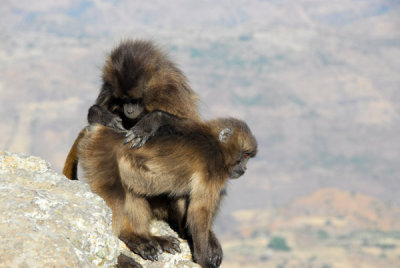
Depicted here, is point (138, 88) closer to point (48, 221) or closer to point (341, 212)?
point (48, 221)

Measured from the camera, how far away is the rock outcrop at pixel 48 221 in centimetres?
388

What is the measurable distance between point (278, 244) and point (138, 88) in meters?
121

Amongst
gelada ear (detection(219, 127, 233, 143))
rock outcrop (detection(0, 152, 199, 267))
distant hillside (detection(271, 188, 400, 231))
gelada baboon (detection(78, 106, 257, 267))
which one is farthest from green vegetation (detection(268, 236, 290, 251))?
rock outcrop (detection(0, 152, 199, 267))

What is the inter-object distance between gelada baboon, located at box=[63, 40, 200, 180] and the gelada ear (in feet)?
2.69

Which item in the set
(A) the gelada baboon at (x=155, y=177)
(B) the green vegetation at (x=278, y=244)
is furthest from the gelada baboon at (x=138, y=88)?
(B) the green vegetation at (x=278, y=244)

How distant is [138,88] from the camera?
295 inches

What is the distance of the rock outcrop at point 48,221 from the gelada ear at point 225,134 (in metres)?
2.10

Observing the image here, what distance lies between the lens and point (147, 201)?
6.29m

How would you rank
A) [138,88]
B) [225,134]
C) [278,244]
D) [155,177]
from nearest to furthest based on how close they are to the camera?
1. [155,177]
2. [225,134]
3. [138,88]
4. [278,244]

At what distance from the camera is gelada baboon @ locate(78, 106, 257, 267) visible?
596cm

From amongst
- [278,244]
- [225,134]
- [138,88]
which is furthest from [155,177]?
[278,244]

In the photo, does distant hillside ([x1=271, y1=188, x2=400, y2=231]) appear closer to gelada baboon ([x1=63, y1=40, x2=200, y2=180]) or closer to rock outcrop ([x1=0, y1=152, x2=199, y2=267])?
gelada baboon ([x1=63, y1=40, x2=200, y2=180])

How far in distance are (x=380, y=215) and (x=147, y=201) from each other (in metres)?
137

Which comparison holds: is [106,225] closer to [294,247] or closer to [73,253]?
[73,253]
